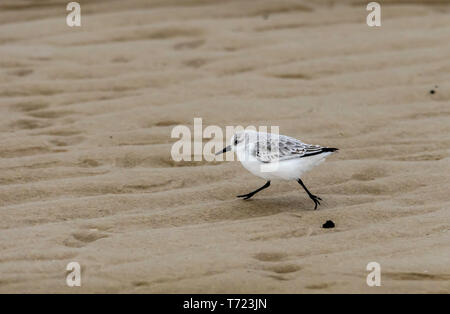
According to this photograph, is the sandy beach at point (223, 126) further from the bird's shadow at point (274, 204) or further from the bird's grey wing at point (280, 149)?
the bird's grey wing at point (280, 149)

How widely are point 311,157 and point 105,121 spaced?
1.89 m

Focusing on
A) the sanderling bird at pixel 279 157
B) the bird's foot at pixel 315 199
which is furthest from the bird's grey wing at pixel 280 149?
the bird's foot at pixel 315 199

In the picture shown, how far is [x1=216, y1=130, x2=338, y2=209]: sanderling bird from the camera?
4.93 metres

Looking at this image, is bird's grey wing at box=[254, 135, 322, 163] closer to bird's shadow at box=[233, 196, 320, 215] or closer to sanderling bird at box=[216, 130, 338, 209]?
sanderling bird at box=[216, 130, 338, 209]

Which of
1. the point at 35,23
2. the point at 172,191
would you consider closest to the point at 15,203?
the point at 172,191

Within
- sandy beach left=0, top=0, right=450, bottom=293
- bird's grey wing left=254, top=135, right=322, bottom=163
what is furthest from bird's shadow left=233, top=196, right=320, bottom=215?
bird's grey wing left=254, top=135, right=322, bottom=163

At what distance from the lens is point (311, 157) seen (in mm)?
4922

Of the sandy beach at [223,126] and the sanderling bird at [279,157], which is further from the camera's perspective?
the sanderling bird at [279,157]

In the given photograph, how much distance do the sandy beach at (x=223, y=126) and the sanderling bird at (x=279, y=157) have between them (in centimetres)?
20

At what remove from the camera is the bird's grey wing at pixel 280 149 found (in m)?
4.93

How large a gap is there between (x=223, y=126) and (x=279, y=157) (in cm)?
120

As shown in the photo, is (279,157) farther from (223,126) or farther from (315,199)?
(223,126)
